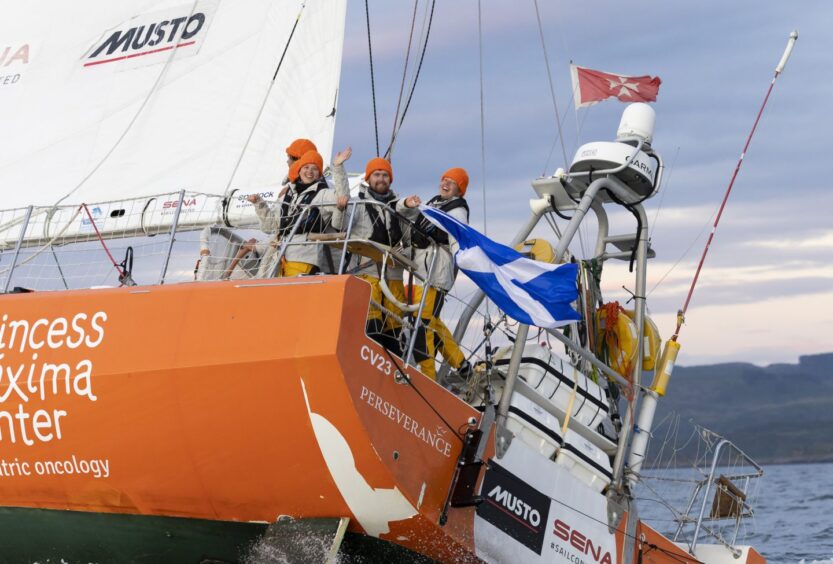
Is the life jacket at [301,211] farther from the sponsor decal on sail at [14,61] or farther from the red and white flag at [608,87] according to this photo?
the sponsor decal on sail at [14,61]

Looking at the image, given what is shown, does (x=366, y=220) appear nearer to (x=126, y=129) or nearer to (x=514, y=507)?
(x=514, y=507)

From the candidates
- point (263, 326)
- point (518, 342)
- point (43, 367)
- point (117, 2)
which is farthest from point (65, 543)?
point (117, 2)

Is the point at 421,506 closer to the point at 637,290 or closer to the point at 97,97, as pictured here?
the point at 637,290

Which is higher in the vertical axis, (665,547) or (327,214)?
(327,214)

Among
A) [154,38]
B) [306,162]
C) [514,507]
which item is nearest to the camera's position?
[514,507]

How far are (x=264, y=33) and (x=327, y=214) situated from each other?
3.07m

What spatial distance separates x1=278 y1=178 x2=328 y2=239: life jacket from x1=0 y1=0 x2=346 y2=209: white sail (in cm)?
172

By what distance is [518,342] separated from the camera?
8461mm

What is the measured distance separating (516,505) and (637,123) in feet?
10.8

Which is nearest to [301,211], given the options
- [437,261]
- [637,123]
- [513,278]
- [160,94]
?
[437,261]

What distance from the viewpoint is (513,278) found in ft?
26.5

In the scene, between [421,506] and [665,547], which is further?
[665,547]

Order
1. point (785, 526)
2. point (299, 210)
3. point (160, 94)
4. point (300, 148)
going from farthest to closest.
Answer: point (785, 526), point (160, 94), point (300, 148), point (299, 210)

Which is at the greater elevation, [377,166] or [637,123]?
[637,123]
